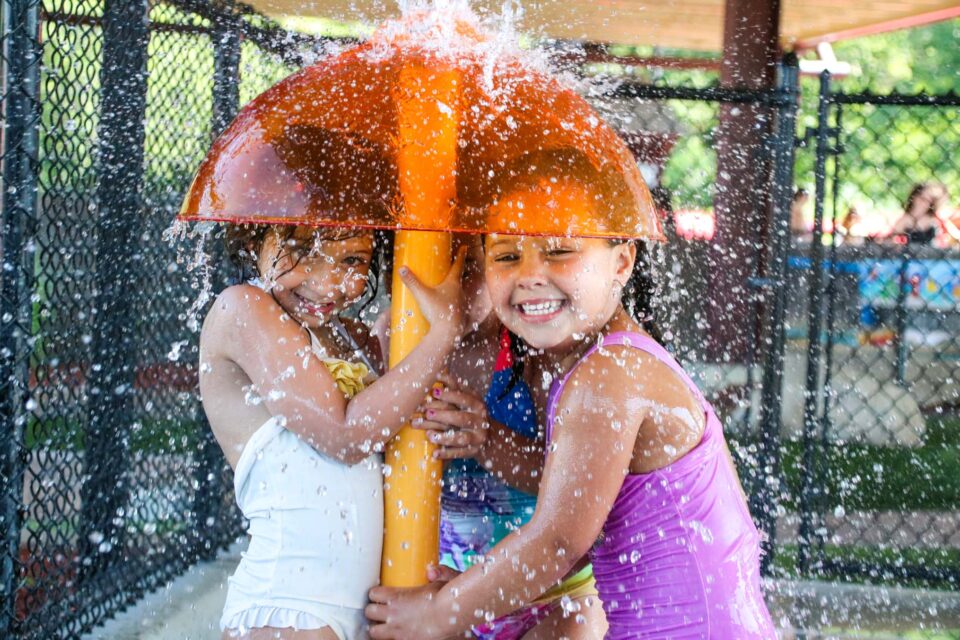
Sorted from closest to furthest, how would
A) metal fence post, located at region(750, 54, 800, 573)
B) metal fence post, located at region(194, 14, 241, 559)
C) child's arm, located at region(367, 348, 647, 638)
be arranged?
child's arm, located at region(367, 348, 647, 638)
metal fence post, located at region(194, 14, 241, 559)
metal fence post, located at region(750, 54, 800, 573)

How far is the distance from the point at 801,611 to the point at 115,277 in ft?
11.2

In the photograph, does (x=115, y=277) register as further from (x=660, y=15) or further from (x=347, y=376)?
(x=660, y=15)

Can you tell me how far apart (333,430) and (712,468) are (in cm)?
78

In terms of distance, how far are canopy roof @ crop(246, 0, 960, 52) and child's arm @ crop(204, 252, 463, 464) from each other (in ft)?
18.3

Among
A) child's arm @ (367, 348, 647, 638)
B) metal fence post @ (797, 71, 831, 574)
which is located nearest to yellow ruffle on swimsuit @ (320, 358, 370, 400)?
child's arm @ (367, 348, 647, 638)

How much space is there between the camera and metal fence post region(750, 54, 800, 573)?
207 inches

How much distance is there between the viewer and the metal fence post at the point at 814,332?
5324 mm

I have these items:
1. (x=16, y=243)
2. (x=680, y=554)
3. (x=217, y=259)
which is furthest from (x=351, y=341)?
(x=217, y=259)

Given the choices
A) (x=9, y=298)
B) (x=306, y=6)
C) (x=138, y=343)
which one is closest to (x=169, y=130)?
(x=138, y=343)

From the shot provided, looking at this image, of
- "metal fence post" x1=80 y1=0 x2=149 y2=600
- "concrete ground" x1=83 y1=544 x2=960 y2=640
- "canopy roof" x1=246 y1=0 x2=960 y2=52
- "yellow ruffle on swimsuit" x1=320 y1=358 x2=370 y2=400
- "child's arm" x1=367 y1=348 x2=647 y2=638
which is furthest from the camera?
"canopy roof" x1=246 y1=0 x2=960 y2=52

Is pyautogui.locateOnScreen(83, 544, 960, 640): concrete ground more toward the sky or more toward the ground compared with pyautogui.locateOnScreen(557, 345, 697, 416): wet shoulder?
more toward the ground

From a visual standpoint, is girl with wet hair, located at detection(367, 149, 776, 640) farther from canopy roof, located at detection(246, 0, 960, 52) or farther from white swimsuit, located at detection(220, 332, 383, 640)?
canopy roof, located at detection(246, 0, 960, 52)

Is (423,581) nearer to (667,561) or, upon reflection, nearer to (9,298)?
(667,561)

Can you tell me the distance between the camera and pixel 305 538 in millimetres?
2266
